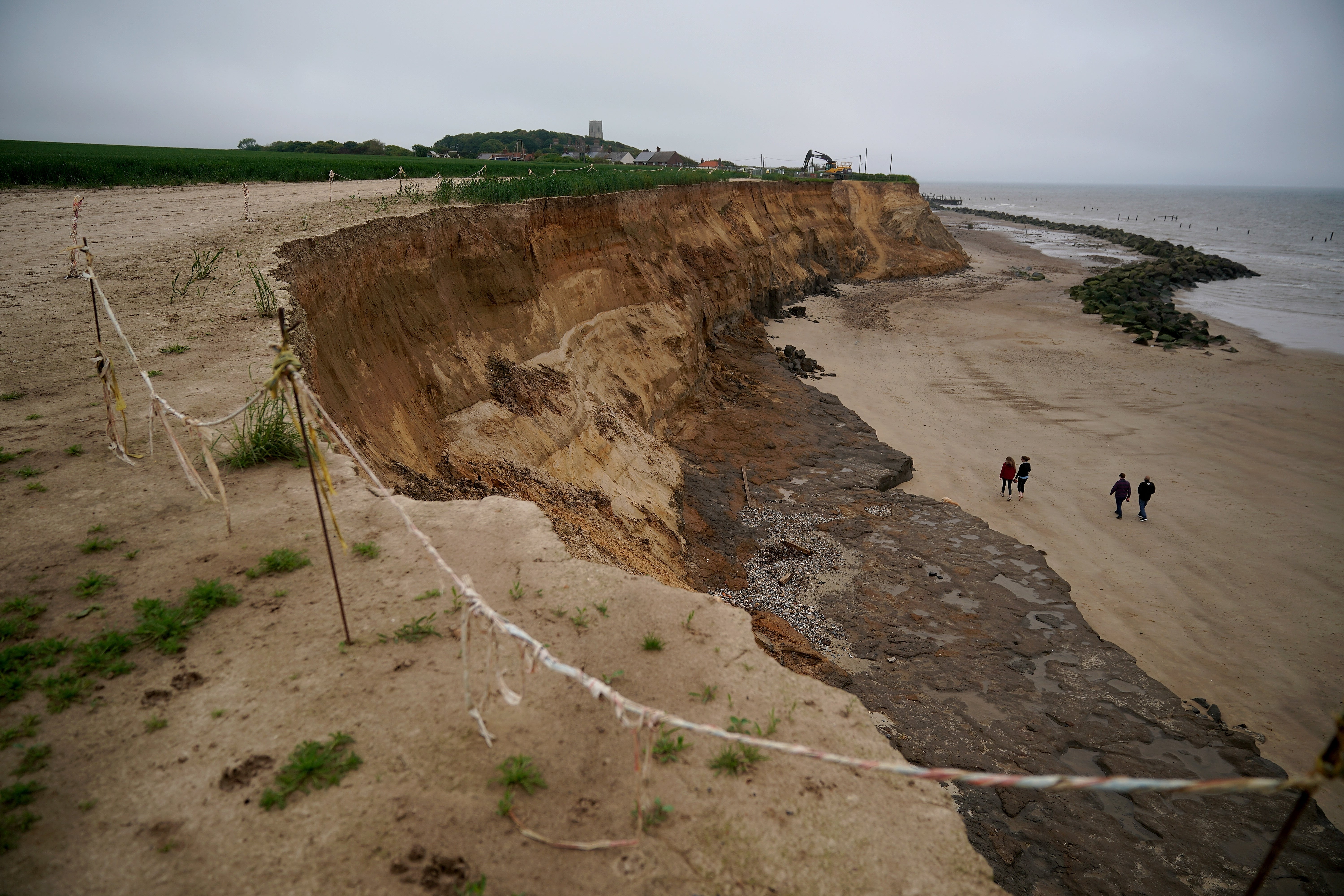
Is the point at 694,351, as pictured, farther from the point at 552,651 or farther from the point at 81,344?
the point at 552,651

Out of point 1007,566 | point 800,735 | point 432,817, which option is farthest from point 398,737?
point 1007,566

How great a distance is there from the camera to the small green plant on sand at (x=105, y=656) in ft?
14.2

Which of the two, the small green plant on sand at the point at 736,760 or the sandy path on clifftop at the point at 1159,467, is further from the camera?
the sandy path on clifftop at the point at 1159,467

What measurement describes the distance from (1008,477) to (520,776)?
15974 mm

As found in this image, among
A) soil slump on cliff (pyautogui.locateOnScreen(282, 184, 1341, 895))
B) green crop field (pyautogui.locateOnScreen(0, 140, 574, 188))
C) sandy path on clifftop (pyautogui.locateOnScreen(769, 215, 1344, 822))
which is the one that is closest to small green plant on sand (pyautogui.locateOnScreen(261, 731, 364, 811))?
soil slump on cliff (pyautogui.locateOnScreen(282, 184, 1341, 895))

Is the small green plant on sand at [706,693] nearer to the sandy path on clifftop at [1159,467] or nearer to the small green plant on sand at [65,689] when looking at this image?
the small green plant on sand at [65,689]

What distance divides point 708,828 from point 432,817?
5.18 feet

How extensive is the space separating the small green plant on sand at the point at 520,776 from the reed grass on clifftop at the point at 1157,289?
3635 centimetres

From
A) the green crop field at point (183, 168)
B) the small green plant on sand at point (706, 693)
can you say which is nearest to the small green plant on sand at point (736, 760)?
the small green plant on sand at point (706, 693)

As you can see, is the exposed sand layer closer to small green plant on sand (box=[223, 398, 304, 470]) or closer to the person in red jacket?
small green plant on sand (box=[223, 398, 304, 470])

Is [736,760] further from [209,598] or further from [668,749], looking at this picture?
[209,598]

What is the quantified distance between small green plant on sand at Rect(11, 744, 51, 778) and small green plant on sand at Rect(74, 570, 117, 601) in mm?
1394

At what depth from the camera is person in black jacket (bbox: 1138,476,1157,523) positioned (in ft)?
51.8

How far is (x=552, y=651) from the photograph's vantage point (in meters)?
4.95
